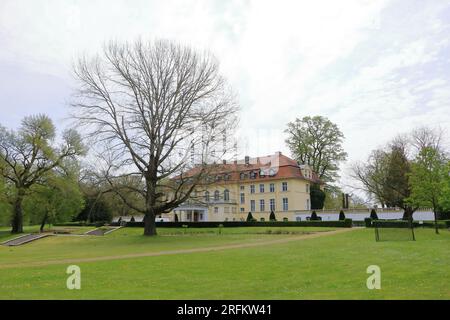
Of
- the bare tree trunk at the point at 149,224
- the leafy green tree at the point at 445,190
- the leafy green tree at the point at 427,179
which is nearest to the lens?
the leafy green tree at the point at 445,190

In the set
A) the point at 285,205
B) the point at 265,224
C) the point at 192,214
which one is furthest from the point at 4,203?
the point at 285,205

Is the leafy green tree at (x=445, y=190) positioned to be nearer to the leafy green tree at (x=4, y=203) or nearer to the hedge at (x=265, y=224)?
the hedge at (x=265, y=224)

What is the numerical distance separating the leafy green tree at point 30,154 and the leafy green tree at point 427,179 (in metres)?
36.3

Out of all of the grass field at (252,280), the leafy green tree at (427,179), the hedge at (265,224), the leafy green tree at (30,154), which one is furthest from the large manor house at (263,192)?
the grass field at (252,280)

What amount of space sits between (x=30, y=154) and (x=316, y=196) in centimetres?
3985

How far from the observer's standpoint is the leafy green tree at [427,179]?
31.5 meters

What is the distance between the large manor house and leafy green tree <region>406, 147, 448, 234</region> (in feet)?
85.2

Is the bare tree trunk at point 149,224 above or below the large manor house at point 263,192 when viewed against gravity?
below

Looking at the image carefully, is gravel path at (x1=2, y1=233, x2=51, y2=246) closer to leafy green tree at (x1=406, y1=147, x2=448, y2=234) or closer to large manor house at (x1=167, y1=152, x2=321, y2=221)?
large manor house at (x1=167, y1=152, x2=321, y2=221)

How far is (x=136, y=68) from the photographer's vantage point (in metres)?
34.1

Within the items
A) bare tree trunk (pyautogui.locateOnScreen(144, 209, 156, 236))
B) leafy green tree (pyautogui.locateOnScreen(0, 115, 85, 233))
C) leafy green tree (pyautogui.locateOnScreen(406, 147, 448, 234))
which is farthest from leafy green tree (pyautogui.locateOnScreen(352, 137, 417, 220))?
leafy green tree (pyautogui.locateOnScreen(0, 115, 85, 233))

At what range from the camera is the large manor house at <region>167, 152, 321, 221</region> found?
59.8m

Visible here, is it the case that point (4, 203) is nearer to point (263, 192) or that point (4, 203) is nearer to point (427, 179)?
point (263, 192)
